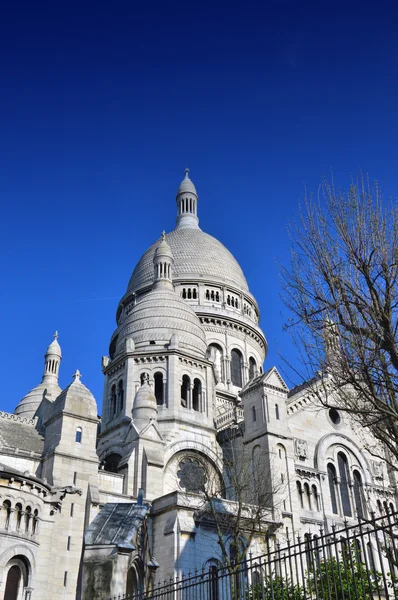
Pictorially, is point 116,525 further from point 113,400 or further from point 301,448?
point 113,400

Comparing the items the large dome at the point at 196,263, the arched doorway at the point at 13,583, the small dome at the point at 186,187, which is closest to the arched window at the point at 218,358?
the large dome at the point at 196,263

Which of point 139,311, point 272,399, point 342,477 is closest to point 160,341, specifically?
point 139,311

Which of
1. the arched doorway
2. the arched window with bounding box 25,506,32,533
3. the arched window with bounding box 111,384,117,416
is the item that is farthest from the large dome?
the arched doorway

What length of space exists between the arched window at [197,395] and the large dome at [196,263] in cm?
1803

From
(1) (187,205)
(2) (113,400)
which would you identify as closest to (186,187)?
(1) (187,205)

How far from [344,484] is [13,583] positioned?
77.6 ft

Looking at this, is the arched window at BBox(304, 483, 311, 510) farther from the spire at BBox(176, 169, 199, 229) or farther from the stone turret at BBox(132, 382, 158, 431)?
the spire at BBox(176, 169, 199, 229)

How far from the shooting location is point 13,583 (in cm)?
2589

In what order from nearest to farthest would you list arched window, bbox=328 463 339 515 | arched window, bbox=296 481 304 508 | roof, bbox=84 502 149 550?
roof, bbox=84 502 149 550 < arched window, bbox=296 481 304 508 < arched window, bbox=328 463 339 515

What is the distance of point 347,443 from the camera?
43.2 metres

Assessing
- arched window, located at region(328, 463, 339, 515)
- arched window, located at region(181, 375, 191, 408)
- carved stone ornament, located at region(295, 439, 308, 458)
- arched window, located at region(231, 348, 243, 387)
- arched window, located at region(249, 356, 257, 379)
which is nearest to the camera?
carved stone ornament, located at region(295, 439, 308, 458)

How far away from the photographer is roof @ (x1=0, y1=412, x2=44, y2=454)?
34.2 metres

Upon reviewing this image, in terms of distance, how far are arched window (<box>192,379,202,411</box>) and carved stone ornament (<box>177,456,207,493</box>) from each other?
13.9 ft

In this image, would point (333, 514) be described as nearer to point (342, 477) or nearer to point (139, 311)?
point (342, 477)
